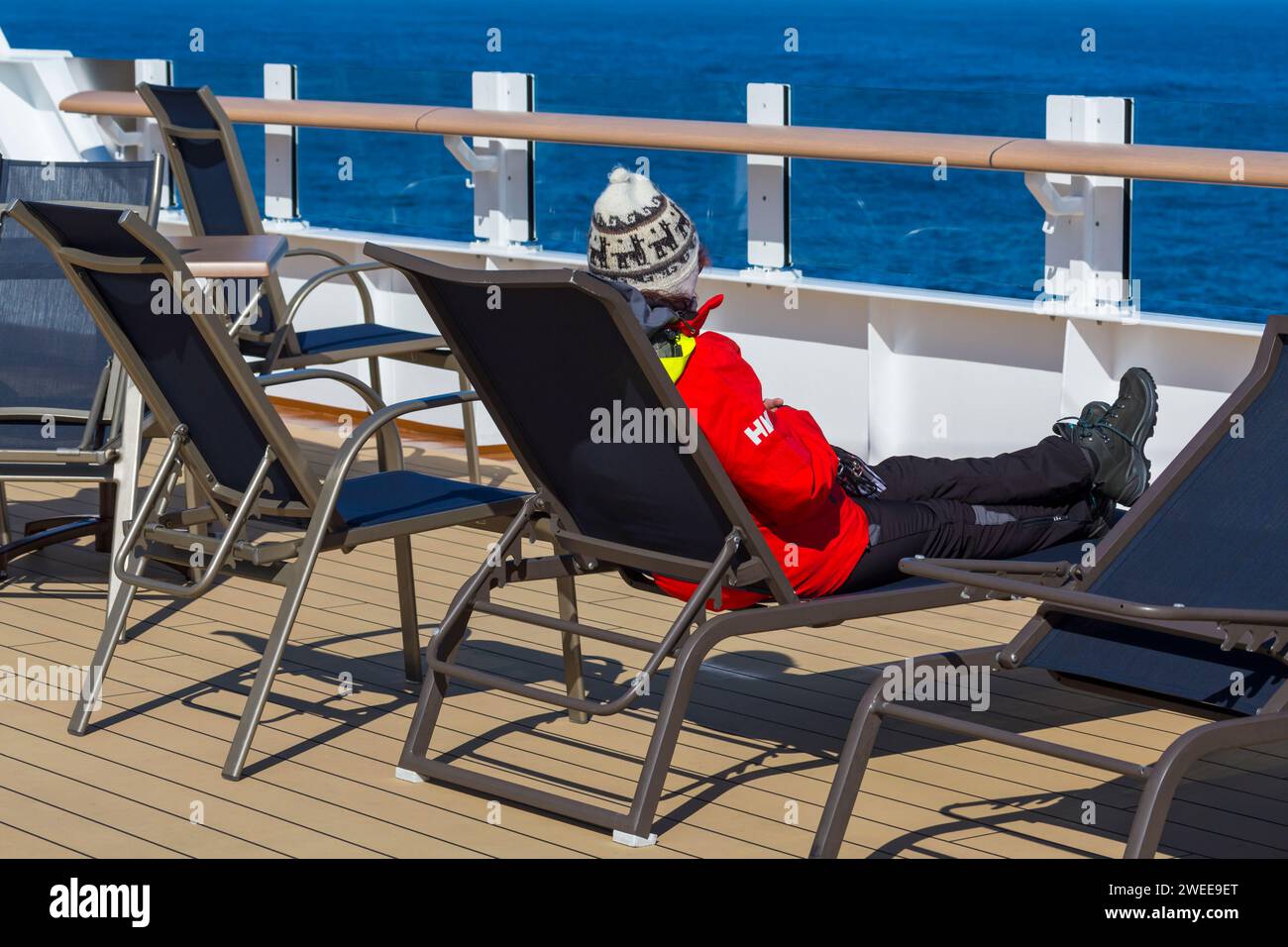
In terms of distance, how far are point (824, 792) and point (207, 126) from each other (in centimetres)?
343

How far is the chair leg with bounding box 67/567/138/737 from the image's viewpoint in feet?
12.9

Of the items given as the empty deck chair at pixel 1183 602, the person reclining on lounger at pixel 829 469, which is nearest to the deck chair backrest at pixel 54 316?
the person reclining on lounger at pixel 829 469

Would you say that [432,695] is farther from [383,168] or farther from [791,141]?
[383,168]

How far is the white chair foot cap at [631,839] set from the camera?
3.32 metres

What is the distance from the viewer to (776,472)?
3.44m

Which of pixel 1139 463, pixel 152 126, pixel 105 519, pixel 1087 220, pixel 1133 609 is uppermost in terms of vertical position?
pixel 152 126

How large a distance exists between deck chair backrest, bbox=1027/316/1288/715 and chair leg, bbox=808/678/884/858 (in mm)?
278

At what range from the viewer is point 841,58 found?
277ft

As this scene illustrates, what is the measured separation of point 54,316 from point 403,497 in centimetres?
158

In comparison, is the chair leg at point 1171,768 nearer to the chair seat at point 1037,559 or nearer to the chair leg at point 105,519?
the chair seat at point 1037,559

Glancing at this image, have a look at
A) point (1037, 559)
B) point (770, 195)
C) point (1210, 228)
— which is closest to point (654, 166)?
point (770, 195)

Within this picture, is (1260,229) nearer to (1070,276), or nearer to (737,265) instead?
(1070,276)

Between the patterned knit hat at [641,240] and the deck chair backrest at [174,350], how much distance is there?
0.70 metres

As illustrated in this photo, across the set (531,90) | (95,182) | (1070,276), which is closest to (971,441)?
(1070,276)
